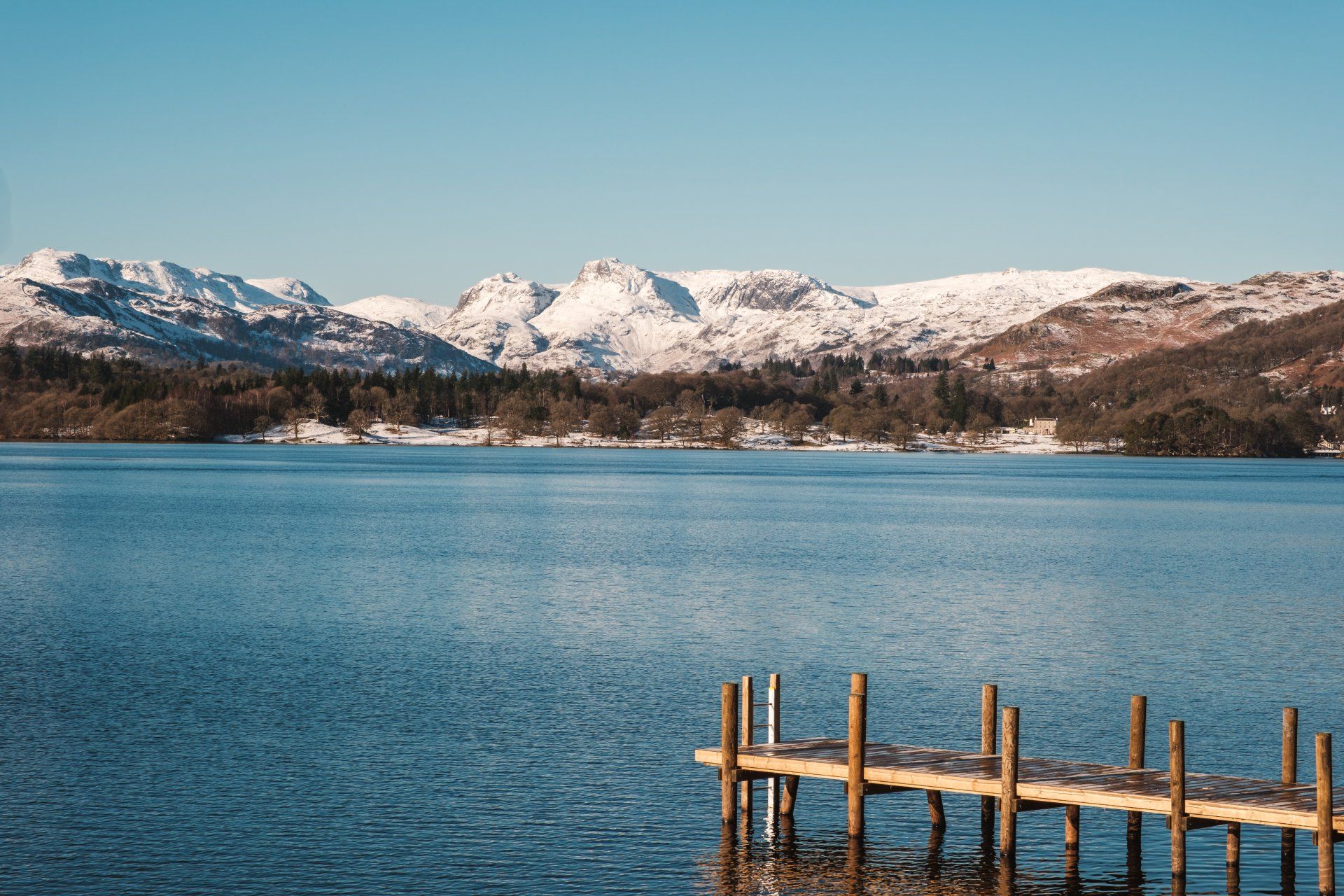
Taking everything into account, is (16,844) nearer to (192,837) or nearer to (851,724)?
(192,837)

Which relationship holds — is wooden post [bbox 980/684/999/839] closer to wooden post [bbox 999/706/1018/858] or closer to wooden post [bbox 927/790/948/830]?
Result: wooden post [bbox 927/790/948/830]

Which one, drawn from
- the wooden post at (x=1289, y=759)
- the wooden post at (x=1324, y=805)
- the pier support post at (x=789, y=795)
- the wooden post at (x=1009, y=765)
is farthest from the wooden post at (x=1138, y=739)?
the pier support post at (x=789, y=795)

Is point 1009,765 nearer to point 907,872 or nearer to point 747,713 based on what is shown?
point 907,872

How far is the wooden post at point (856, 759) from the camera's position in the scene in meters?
29.9

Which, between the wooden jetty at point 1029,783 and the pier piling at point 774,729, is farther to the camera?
the pier piling at point 774,729

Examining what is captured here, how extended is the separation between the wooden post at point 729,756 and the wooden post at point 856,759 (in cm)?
264

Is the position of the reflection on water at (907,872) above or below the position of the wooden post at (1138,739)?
below

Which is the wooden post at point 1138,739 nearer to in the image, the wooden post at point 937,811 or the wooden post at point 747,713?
the wooden post at point 937,811

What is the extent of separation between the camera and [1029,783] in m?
29.0

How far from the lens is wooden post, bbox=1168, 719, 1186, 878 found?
2723 cm

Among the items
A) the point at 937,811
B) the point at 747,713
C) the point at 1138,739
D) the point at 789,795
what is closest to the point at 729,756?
the point at 789,795

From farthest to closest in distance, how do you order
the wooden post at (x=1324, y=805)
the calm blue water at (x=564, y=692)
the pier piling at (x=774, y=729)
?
the pier piling at (x=774, y=729), the calm blue water at (x=564, y=692), the wooden post at (x=1324, y=805)

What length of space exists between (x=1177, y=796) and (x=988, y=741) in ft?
18.5

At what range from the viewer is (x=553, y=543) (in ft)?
321
